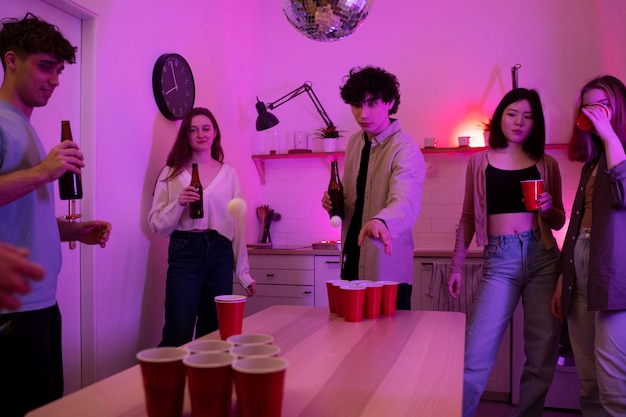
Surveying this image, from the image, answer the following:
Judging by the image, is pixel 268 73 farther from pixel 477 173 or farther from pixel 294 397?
pixel 294 397

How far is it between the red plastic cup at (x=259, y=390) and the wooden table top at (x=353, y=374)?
10 centimetres

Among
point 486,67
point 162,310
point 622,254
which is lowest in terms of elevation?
point 162,310

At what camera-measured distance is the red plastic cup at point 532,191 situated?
228 centimetres

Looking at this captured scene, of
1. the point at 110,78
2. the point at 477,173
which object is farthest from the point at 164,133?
the point at 477,173

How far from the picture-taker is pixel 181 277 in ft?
8.63

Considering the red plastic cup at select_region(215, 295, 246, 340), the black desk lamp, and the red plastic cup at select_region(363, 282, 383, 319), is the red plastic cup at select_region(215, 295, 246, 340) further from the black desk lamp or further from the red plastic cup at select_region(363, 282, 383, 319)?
the black desk lamp

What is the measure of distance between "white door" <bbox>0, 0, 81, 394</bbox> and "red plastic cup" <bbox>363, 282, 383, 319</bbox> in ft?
4.97

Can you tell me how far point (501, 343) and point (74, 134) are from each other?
2689 millimetres

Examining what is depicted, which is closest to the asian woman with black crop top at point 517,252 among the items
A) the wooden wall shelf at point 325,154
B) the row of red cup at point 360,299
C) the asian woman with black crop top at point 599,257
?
the asian woman with black crop top at point 599,257

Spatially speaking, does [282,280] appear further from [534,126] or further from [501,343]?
[534,126]

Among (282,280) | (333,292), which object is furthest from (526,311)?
(282,280)

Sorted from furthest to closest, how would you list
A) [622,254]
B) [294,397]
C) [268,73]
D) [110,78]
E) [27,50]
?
[268,73] → [110,78] → [622,254] → [27,50] → [294,397]

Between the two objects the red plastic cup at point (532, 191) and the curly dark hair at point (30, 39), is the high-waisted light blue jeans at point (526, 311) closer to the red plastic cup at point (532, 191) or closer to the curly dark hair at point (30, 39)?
the red plastic cup at point (532, 191)

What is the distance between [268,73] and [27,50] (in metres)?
2.97
